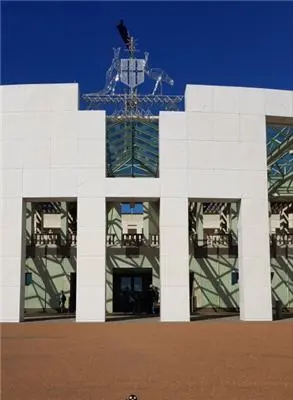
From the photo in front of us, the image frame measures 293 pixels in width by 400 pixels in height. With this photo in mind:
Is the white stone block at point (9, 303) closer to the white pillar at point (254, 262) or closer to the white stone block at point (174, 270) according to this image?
the white stone block at point (174, 270)

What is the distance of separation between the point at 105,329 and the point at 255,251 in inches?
298

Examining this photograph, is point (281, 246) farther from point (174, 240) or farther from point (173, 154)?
point (173, 154)

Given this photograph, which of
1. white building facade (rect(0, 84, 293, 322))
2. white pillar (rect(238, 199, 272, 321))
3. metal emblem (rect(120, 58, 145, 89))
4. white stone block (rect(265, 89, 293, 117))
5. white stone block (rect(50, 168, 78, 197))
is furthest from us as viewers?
metal emblem (rect(120, 58, 145, 89))

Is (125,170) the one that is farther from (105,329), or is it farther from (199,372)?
(199,372)

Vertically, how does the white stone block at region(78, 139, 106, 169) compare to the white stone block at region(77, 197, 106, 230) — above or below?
above

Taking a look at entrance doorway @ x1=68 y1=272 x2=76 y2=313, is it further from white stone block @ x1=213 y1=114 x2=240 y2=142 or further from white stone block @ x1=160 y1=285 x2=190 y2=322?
white stone block @ x1=213 y1=114 x2=240 y2=142

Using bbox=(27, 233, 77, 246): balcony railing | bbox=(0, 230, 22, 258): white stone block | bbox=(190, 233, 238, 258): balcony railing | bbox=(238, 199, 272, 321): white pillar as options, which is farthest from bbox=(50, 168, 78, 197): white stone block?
bbox=(190, 233, 238, 258): balcony railing

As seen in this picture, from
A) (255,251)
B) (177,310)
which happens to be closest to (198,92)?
(255,251)

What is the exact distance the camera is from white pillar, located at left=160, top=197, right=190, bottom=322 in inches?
939

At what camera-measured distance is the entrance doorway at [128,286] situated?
3409 cm

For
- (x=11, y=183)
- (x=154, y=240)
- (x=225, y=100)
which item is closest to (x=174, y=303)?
(x=11, y=183)

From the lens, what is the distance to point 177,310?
2383cm

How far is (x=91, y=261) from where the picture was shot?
78.5 ft

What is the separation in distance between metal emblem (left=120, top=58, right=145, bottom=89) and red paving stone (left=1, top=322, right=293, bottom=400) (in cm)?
1178
